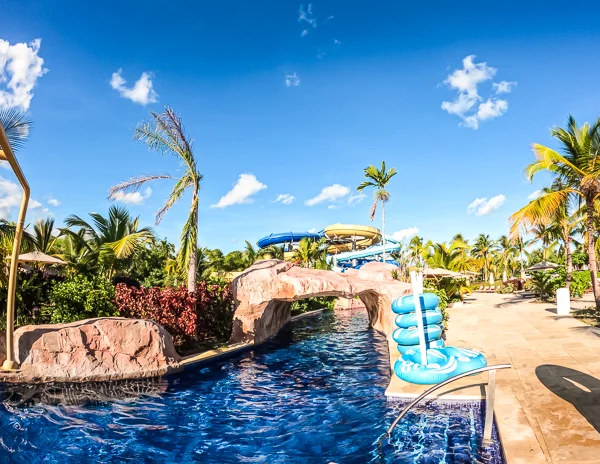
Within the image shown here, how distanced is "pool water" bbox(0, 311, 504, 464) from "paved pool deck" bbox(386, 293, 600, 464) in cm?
39

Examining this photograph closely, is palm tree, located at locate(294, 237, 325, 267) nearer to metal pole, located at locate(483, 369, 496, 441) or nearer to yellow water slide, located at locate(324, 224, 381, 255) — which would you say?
yellow water slide, located at locate(324, 224, 381, 255)

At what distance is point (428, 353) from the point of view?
8219 mm

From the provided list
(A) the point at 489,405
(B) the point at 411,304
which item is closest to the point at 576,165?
(B) the point at 411,304

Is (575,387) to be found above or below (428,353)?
below

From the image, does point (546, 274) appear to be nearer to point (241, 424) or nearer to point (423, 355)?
point (423, 355)

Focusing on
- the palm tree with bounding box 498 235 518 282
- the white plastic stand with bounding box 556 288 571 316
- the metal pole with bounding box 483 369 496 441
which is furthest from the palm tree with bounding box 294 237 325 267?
the palm tree with bounding box 498 235 518 282

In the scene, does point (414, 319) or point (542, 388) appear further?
point (414, 319)

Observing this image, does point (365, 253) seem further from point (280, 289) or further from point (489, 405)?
point (489, 405)

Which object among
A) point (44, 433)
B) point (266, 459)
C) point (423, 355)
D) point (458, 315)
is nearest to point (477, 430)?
point (423, 355)

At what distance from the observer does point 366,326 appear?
18562mm

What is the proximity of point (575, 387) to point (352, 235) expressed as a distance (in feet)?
127

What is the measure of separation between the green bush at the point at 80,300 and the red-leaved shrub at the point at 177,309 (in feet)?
1.29

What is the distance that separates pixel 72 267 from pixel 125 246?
473 cm

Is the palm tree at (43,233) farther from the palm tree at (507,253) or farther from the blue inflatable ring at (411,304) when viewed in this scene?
the palm tree at (507,253)
